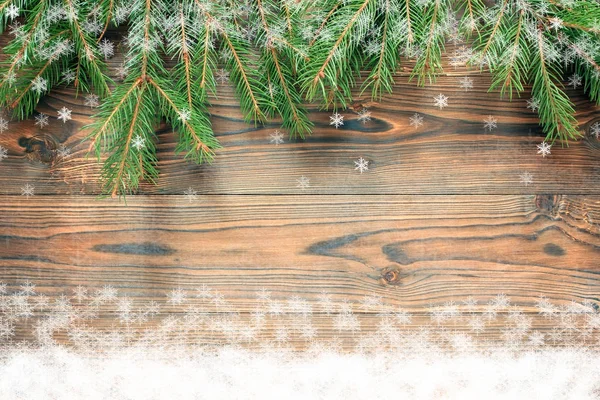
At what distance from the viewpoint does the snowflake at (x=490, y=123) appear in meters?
0.94

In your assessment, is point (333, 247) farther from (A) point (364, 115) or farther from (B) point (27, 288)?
(B) point (27, 288)

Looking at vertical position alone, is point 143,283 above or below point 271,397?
above

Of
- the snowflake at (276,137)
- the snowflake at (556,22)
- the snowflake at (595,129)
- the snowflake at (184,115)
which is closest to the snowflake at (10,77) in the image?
the snowflake at (184,115)

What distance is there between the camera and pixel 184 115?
2.73 feet

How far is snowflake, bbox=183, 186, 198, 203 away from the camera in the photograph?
94 cm

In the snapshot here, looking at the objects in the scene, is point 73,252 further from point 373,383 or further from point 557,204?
point 557,204

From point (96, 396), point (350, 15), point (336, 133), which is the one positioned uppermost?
point (350, 15)

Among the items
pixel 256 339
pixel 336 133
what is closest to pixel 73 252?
pixel 256 339

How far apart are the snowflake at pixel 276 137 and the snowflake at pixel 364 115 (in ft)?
0.44

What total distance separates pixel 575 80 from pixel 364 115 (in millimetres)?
344

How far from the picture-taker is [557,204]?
3.11 feet

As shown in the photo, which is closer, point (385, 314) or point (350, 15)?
point (350, 15)

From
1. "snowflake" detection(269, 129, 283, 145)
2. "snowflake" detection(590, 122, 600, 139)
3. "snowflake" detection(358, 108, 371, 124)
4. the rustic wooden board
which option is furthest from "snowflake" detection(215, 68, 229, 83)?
"snowflake" detection(590, 122, 600, 139)

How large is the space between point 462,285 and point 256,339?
14.0 inches
